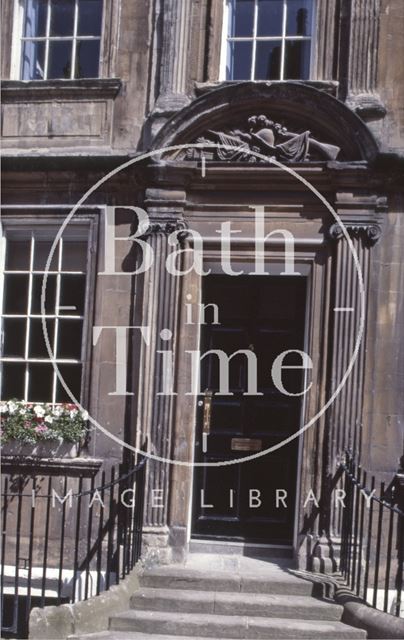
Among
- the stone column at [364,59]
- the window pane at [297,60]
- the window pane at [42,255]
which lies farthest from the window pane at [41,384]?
the stone column at [364,59]

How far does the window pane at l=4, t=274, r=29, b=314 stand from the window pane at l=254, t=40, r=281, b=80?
2.91 meters

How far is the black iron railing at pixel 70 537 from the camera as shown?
7105 mm

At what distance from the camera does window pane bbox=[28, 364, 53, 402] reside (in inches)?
317

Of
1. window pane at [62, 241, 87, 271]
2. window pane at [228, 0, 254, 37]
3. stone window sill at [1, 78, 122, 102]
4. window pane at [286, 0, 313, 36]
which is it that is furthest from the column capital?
stone window sill at [1, 78, 122, 102]

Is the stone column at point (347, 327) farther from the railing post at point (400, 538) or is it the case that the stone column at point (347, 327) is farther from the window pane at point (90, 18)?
the window pane at point (90, 18)

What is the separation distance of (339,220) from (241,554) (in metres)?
3.04

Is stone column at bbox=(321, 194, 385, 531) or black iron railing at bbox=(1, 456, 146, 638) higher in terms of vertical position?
stone column at bbox=(321, 194, 385, 531)

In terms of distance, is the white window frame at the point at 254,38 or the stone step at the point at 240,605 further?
the white window frame at the point at 254,38

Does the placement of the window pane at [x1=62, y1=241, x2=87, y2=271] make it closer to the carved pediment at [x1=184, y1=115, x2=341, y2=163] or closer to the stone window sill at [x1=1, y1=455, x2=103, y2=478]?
the carved pediment at [x1=184, y1=115, x2=341, y2=163]

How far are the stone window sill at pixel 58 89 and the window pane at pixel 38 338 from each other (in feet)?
6.98

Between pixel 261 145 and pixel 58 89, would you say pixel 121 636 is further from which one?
pixel 58 89

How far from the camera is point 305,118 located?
7672 millimetres

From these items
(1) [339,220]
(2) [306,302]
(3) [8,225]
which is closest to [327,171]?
(1) [339,220]

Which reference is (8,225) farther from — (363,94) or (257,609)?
(257,609)
